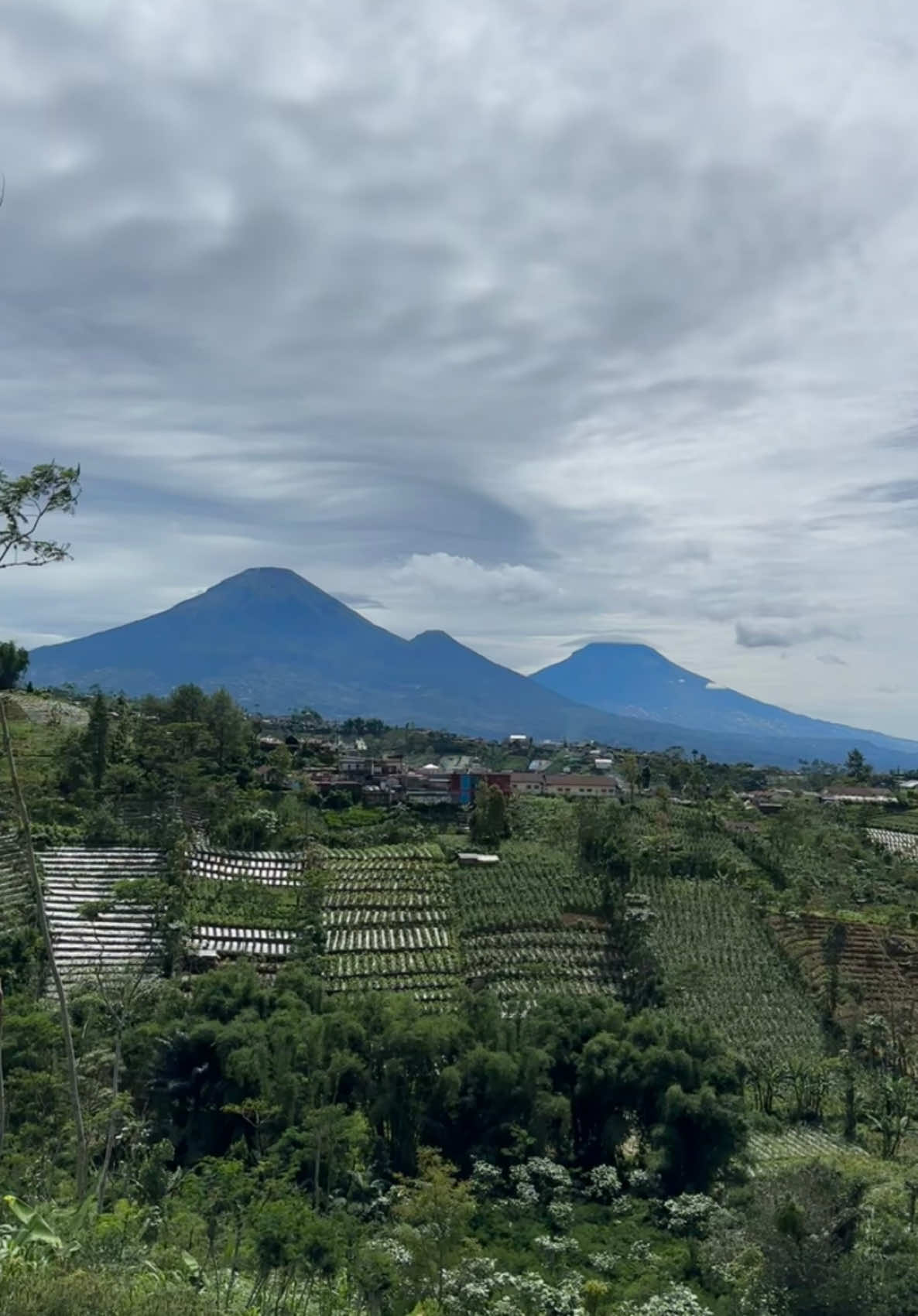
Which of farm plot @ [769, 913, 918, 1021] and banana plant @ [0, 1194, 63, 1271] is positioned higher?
banana plant @ [0, 1194, 63, 1271]

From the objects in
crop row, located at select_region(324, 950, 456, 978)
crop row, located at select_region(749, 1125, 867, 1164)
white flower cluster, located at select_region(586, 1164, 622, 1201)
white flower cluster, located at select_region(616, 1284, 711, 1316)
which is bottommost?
crop row, located at select_region(749, 1125, 867, 1164)

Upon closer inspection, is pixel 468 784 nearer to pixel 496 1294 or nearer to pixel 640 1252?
pixel 640 1252

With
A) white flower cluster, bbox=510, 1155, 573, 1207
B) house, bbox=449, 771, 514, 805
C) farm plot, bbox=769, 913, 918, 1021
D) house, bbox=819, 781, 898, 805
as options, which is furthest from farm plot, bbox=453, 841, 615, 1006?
house, bbox=819, 781, 898, 805

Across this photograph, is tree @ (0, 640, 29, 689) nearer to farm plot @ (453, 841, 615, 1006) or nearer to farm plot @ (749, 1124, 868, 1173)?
farm plot @ (453, 841, 615, 1006)

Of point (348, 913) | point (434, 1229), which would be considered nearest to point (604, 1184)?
point (434, 1229)

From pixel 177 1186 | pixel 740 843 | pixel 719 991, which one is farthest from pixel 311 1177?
pixel 740 843

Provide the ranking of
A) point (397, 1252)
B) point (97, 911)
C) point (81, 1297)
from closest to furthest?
point (81, 1297)
point (397, 1252)
point (97, 911)

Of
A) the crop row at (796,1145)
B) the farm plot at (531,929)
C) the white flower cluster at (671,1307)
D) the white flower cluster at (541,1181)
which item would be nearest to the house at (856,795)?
the farm plot at (531,929)
